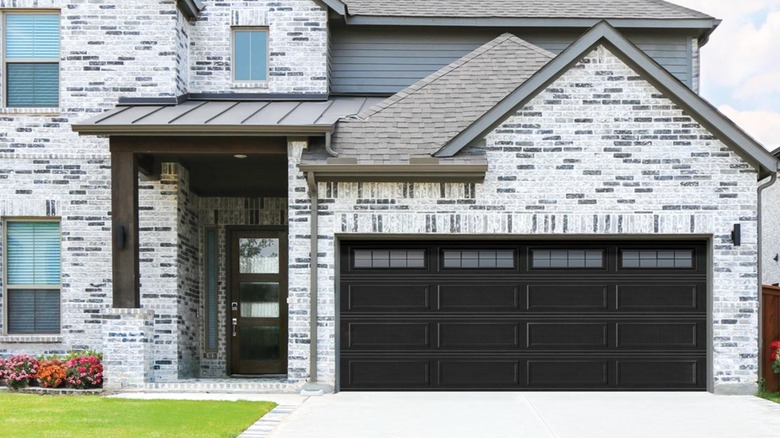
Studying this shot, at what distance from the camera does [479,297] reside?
13.5m

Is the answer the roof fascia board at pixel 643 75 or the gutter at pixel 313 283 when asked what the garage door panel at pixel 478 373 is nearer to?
the gutter at pixel 313 283

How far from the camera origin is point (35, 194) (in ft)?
48.0

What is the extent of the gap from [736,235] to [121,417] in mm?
8338

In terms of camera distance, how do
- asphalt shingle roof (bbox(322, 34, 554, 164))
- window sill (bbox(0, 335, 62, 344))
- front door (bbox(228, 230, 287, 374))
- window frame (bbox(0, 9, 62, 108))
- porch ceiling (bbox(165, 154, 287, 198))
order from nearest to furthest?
1. asphalt shingle roof (bbox(322, 34, 554, 164))
2. porch ceiling (bbox(165, 154, 287, 198))
3. window sill (bbox(0, 335, 62, 344))
4. window frame (bbox(0, 9, 62, 108))
5. front door (bbox(228, 230, 287, 374))

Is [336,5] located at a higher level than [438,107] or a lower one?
higher

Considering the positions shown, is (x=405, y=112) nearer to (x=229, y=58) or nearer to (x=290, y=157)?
(x=290, y=157)

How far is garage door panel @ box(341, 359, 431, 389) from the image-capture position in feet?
44.1

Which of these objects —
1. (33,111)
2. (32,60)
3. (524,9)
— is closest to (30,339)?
(33,111)

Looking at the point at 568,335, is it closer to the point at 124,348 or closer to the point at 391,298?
the point at 391,298

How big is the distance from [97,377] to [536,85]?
7294 mm

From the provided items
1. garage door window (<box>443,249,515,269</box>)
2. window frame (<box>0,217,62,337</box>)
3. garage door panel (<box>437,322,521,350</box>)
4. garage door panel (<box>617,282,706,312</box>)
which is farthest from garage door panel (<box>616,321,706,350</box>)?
window frame (<box>0,217,62,337</box>)

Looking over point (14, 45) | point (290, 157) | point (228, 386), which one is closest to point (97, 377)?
point (228, 386)

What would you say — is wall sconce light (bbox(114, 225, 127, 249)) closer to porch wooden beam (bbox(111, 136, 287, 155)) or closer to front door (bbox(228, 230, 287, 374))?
porch wooden beam (bbox(111, 136, 287, 155))

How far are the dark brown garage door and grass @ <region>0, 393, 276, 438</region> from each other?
2.47m
